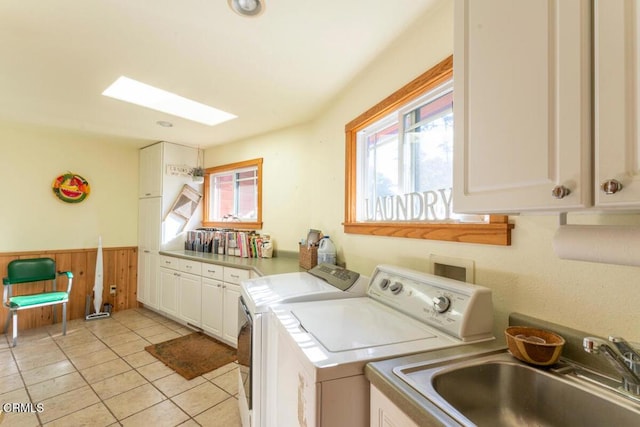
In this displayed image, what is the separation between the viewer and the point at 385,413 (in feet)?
2.51

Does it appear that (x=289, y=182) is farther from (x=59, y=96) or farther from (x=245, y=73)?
(x=59, y=96)

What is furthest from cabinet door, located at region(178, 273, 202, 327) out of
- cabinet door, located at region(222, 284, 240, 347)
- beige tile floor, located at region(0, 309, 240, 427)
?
cabinet door, located at region(222, 284, 240, 347)

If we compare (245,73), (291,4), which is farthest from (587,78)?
(245,73)

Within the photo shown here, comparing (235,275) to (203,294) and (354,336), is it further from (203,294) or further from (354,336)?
(354,336)

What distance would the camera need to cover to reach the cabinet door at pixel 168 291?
3520 millimetres

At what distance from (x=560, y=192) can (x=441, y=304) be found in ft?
2.01

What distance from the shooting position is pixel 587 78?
612 millimetres

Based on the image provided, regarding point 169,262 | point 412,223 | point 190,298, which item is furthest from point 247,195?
point 412,223

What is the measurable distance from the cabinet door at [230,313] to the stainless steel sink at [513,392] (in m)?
2.25

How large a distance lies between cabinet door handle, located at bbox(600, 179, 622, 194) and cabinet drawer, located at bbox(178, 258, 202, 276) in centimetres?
330


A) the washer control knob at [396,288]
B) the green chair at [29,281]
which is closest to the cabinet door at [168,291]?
the green chair at [29,281]

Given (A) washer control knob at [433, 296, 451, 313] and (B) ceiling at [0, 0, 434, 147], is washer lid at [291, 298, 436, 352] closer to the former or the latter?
(A) washer control knob at [433, 296, 451, 313]

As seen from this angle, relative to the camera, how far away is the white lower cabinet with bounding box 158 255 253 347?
2.80 m

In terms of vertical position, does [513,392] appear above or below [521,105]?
below
